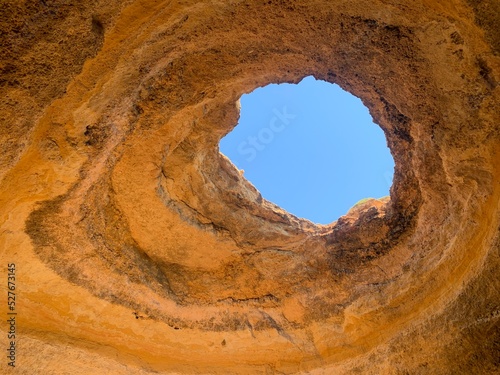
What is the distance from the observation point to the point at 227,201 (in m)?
4.36

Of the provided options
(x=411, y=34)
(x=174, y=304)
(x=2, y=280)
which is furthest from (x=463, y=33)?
(x=2, y=280)

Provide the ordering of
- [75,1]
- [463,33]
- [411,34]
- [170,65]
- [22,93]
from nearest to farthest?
[75,1]
[22,93]
[463,33]
[411,34]
[170,65]

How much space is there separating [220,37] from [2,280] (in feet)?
9.53

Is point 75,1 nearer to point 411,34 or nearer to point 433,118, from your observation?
point 411,34

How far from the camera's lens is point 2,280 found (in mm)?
3414

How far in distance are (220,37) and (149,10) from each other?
642 mm

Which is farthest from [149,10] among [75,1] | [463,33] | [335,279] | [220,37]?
[335,279]

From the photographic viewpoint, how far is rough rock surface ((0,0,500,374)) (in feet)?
8.16

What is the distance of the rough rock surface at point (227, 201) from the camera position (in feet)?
8.16

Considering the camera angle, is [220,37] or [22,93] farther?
[220,37]

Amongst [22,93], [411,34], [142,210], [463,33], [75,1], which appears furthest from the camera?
[142,210]

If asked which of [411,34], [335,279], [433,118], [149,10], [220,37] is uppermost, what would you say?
[220,37]

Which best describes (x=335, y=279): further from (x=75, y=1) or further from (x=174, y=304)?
(x=75, y=1)

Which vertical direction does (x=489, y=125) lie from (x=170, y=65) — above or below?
below
